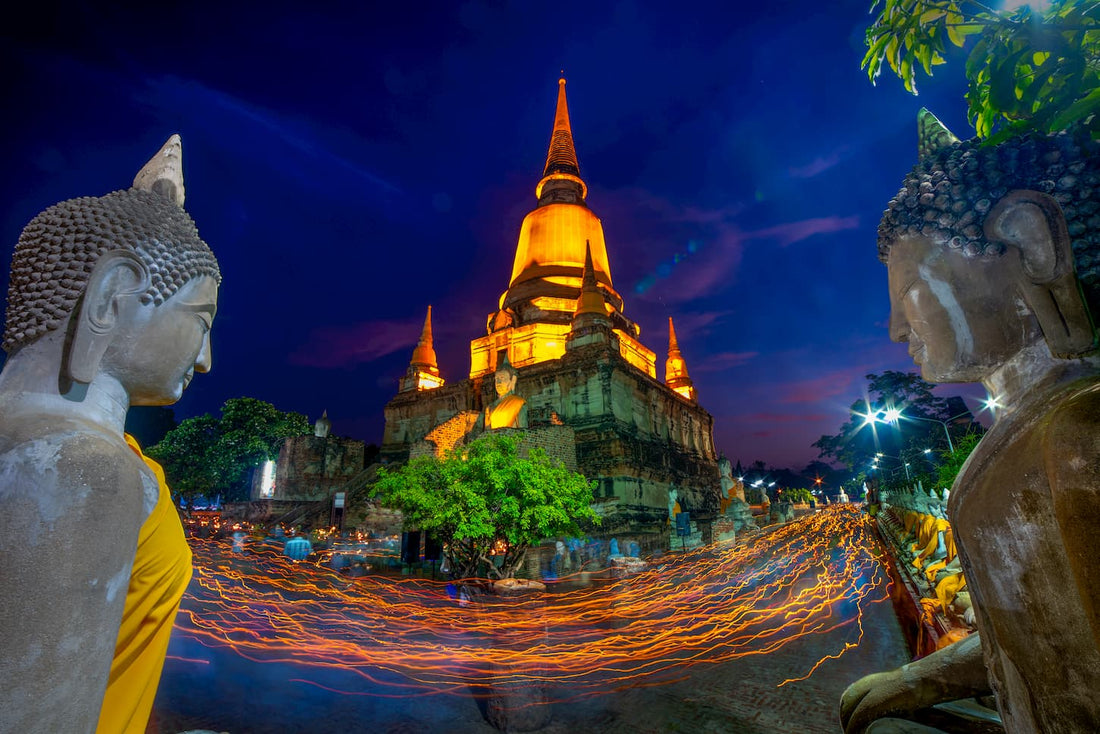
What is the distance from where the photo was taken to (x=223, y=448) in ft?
104

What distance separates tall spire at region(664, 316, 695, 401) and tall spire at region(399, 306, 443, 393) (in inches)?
811

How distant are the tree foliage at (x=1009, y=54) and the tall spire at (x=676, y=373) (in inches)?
1616

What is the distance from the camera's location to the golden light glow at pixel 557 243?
124 ft

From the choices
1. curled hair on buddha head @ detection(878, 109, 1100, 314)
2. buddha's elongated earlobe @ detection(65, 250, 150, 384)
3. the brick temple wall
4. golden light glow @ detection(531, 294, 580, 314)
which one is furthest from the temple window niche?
curled hair on buddha head @ detection(878, 109, 1100, 314)

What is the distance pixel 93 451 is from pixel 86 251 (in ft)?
2.70

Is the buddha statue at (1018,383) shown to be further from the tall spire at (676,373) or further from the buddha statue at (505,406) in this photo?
the tall spire at (676,373)

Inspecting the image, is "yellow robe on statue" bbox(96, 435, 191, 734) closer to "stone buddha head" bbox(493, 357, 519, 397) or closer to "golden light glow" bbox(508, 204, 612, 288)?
"stone buddha head" bbox(493, 357, 519, 397)

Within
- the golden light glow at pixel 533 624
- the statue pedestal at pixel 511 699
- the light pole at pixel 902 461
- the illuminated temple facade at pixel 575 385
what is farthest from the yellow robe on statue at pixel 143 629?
the light pole at pixel 902 461

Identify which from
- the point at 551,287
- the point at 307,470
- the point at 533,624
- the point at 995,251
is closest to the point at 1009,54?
the point at 995,251

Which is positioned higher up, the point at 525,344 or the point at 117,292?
the point at 525,344

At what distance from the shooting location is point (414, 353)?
4053 centimetres

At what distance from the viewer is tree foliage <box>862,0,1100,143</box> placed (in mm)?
1720

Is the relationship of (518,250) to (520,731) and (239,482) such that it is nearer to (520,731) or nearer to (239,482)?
(239,482)

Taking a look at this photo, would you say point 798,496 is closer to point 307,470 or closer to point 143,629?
point 307,470
